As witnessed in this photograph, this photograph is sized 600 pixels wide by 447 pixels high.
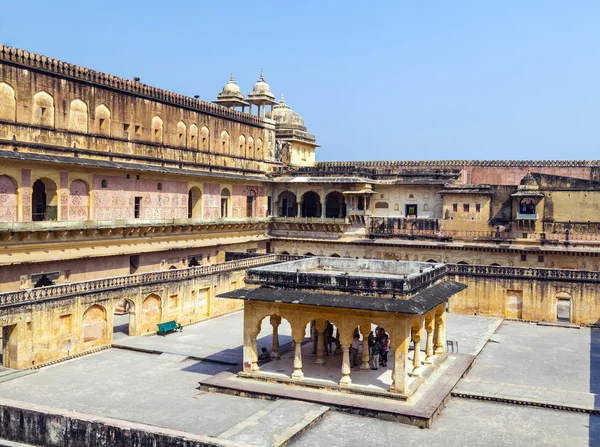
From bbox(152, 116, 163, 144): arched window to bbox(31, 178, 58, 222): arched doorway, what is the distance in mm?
5670

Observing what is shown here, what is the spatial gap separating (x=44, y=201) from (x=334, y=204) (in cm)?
1812

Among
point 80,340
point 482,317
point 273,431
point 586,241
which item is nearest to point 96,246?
point 80,340

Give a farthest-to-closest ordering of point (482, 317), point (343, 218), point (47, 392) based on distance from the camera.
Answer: point (343, 218) < point (482, 317) < point (47, 392)

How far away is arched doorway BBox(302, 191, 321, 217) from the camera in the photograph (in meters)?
37.8

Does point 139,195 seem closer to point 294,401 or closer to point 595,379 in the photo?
point 294,401

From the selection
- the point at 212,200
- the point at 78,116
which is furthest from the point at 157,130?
the point at 212,200

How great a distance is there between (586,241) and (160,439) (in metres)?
23.3

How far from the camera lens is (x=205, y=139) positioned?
31406 mm

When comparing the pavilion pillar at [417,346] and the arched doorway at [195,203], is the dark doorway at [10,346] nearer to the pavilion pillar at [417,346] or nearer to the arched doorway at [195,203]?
the pavilion pillar at [417,346]

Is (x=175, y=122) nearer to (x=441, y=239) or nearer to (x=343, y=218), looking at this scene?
(x=343, y=218)

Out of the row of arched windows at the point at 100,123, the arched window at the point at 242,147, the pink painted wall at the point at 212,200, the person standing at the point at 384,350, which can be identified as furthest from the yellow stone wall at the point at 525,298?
the arched window at the point at 242,147

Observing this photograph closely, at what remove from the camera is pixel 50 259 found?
71.7ft

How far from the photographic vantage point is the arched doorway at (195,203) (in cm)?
3056

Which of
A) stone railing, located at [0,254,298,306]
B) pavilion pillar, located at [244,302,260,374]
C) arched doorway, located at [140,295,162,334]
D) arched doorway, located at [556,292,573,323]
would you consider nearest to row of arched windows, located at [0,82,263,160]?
stone railing, located at [0,254,298,306]
